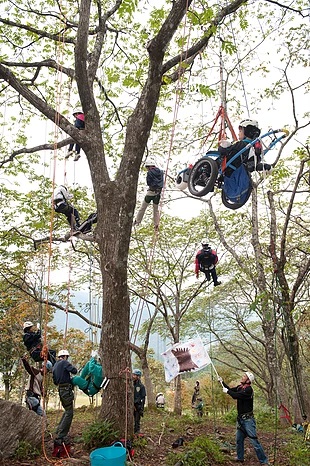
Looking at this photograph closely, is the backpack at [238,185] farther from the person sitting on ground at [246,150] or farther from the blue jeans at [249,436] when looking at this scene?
the blue jeans at [249,436]

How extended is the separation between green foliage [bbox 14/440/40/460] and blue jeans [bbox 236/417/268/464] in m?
2.80

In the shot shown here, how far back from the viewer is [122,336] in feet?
16.4

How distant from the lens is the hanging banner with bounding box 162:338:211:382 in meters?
5.85

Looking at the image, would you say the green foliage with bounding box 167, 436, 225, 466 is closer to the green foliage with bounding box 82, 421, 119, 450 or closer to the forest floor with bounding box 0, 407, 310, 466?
the forest floor with bounding box 0, 407, 310, 466

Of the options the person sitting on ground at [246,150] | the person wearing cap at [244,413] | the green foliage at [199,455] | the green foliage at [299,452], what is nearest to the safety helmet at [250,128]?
the person sitting on ground at [246,150]

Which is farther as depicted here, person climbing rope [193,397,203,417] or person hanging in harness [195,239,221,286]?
person climbing rope [193,397,203,417]

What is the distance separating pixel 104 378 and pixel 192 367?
5.04ft

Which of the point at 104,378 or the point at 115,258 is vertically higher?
the point at 115,258

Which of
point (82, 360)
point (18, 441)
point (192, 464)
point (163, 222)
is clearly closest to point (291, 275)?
point (163, 222)

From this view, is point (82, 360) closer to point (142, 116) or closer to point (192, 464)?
point (192, 464)

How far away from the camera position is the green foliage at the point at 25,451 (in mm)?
4557

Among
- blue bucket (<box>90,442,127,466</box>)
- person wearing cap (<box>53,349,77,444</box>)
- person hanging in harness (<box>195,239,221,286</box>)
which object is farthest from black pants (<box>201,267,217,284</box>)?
blue bucket (<box>90,442,127,466</box>)

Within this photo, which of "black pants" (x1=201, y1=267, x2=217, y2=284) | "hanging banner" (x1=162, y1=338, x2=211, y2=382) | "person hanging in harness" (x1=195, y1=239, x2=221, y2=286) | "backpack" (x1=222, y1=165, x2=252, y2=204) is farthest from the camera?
"black pants" (x1=201, y1=267, x2=217, y2=284)

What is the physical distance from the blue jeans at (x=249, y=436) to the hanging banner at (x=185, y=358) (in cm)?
97
